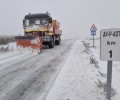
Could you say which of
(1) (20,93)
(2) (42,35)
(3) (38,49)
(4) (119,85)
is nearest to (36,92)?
(1) (20,93)

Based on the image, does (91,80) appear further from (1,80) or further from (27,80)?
(1,80)

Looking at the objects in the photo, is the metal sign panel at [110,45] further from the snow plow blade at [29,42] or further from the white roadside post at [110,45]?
the snow plow blade at [29,42]

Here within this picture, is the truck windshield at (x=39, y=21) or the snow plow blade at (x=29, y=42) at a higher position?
the truck windshield at (x=39, y=21)

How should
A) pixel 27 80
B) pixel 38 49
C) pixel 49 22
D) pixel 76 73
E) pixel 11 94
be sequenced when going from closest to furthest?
1. pixel 11 94
2. pixel 27 80
3. pixel 76 73
4. pixel 38 49
5. pixel 49 22

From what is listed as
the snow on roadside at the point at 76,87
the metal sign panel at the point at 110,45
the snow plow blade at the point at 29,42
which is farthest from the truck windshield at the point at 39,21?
the metal sign panel at the point at 110,45

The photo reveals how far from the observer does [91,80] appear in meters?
8.85

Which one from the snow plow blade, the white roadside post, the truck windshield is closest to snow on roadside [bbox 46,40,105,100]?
the white roadside post

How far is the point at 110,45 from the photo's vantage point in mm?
5719

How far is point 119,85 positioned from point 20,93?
10.1 ft

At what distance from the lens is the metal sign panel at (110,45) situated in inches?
224

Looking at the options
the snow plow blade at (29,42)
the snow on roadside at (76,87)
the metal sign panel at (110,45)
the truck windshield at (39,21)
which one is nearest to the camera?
the metal sign panel at (110,45)

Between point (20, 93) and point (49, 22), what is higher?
point (49, 22)

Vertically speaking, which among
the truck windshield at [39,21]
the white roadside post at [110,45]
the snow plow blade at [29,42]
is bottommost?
the snow plow blade at [29,42]

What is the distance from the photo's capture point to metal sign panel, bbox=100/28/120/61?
18.7 feet
